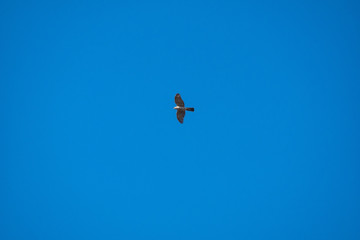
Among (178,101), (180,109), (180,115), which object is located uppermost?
(178,101)

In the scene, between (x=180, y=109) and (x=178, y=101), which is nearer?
(x=178, y=101)

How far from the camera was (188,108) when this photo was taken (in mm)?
19875

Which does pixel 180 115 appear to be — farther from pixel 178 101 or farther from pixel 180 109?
pixel 178 101

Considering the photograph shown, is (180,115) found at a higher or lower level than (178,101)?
lower

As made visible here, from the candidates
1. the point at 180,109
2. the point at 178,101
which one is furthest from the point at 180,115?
the point at 178,101

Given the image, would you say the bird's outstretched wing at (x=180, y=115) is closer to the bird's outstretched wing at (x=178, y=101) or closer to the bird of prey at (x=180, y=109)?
the bird of prey at (x=180, y=109)

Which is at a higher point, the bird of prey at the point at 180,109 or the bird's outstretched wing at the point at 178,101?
the bird's outstretched wing at the point at 178,101

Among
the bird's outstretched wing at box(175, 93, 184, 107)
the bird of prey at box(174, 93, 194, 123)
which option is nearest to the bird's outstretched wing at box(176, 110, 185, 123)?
the bird of prey at box(174, 93, 194, 123)

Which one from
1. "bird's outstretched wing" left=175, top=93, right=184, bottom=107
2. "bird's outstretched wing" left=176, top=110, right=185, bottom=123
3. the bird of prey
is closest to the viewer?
"bird's outstretched wing" left=175, top=93, right=184, bottom=107

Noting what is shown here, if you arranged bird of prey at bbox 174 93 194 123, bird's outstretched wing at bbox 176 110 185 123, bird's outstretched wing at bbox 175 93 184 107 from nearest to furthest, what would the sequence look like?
bird's outstretched wing at bbox 175 93 184 107, bird of prey at bbox 174 93 194 123, bird's outstretched wing at bbox 176 110 185 123

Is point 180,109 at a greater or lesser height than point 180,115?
greater

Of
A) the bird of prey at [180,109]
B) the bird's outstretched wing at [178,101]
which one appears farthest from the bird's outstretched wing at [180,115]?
the bird's outstretched wing at [178,101]

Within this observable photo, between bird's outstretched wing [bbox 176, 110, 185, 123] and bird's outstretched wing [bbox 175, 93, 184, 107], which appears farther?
bird's outstretched wing [bbox 176, 110, 185, 123]

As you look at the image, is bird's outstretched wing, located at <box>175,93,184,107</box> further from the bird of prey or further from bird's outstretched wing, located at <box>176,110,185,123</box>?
bird's outstretched wing, located at <box>176,110,185,123</box>
